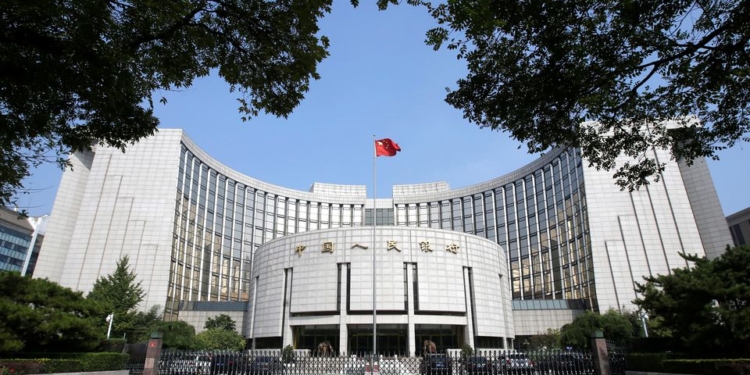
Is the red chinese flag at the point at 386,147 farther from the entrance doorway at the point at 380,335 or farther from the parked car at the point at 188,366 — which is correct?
the parked car at the point at 188,366

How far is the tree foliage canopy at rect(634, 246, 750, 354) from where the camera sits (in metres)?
19.3

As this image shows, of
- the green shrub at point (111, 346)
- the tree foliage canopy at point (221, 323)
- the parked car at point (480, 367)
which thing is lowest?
the parked car at point (480, 367)


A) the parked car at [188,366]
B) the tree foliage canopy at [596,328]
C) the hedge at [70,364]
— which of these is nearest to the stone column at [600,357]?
the parked car at [188,366]

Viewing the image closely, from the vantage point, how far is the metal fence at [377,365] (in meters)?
23.4

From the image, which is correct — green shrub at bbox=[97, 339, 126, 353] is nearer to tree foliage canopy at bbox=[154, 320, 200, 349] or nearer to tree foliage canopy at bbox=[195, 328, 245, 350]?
tree foliage canopy at bbox=[154, 320, 200, 349]

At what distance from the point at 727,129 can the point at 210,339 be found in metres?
47.6

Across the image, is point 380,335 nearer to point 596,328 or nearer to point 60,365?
point 596,328

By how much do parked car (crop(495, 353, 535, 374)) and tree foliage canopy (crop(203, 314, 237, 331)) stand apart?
42006 mm

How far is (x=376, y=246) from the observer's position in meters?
47.7

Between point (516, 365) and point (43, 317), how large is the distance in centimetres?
2426

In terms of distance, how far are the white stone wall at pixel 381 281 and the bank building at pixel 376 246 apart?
0.49 ft

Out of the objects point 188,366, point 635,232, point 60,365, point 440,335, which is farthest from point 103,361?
point 635,232

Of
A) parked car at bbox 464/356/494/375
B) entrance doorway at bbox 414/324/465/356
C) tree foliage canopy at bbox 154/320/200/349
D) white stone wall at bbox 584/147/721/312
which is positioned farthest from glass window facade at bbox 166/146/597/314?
parked car at bbox 464/356/494/375

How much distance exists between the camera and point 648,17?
10352 millimetres
